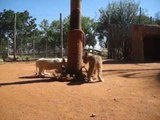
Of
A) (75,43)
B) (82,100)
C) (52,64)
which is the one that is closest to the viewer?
(82,100)

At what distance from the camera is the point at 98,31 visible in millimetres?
46406

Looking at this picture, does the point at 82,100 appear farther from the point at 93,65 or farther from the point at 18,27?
the point at 18,27

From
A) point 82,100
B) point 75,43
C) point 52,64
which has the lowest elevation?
point 82,100

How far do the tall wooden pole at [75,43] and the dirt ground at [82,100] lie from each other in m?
1.61

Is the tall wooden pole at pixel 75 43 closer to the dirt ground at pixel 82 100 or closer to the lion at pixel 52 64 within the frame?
the lion at pixel 52 64

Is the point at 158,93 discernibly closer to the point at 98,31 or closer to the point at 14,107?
the point at 14,107

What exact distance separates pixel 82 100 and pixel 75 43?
13.3 ft

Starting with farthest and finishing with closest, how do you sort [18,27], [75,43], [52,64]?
[18,27], [52,64], [75,43]

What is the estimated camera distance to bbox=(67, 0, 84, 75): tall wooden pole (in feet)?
33.9

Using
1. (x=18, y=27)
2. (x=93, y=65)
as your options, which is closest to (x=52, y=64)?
(x=93, y=65)

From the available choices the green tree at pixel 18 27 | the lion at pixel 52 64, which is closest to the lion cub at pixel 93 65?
the lion at pixel 52 64

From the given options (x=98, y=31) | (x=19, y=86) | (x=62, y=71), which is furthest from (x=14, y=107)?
(x=98, y=31)

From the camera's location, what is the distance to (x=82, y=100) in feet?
21.7

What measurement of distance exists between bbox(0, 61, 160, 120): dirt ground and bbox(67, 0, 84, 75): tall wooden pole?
161cm
